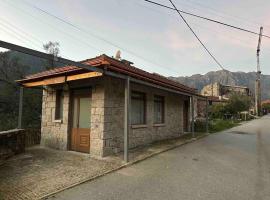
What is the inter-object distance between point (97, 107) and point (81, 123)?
4.09ft

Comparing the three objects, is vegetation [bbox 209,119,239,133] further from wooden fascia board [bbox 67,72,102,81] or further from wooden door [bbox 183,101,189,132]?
wooden fascia board [bbox 67,72,102,81]

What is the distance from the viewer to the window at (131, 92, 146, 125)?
361 inches

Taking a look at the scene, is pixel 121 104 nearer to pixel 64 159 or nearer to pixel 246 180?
pixel 64 159

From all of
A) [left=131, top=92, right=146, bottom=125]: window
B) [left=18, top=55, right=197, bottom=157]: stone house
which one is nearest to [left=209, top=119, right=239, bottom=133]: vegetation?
[left=18, top=55, right=197, bottom=157]: stone house

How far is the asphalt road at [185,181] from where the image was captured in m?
4.34

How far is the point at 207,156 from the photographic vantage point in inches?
308

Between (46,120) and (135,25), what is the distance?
22.5 feet

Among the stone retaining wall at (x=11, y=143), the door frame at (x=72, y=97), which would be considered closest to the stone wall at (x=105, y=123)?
the door frame at (x=72, y=97)

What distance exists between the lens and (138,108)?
9.58m

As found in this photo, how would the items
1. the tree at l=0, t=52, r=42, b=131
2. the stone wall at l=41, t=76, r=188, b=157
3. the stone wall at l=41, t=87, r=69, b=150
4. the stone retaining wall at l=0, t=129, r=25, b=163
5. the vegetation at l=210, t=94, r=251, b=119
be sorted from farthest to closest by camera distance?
the vegetation at l=210, t=94, r=251, b=119
the tree at l=0, t=52, r=42, b=131
the stone wall at l=41, t=87, r=69, b=150
the stone wall at l=41, t=76, r=188, b=157
the stone retaining wall at l=0, t=129, r=25, b=163

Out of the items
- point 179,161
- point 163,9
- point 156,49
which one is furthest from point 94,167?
point 156,49

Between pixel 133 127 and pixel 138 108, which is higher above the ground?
pixel 138 108

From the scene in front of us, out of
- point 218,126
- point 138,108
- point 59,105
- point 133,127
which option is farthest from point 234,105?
point 59,105

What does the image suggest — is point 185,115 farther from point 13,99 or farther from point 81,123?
point 13,99
